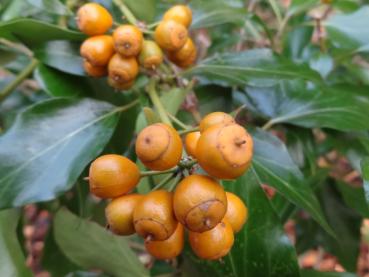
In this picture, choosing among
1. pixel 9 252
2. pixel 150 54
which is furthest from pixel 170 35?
pixel 9 252

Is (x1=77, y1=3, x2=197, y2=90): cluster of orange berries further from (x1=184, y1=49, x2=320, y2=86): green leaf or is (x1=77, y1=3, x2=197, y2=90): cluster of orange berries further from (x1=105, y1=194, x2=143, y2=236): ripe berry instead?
(x1=105, y1=194, x2=143, y2=236): ripe berry

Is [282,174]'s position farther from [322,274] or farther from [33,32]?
[33,32]

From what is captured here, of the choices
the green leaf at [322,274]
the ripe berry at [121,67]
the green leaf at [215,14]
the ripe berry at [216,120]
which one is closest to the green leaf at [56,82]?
the ripe berry at [121,67]

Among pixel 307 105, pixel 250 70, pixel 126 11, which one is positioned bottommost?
pixel 307 105

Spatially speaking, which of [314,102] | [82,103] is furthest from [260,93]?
[82,103]

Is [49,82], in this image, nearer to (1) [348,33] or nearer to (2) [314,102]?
(2) [314,102]

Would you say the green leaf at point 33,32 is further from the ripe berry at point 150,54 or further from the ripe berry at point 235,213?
the ripe berry at point 235,213
